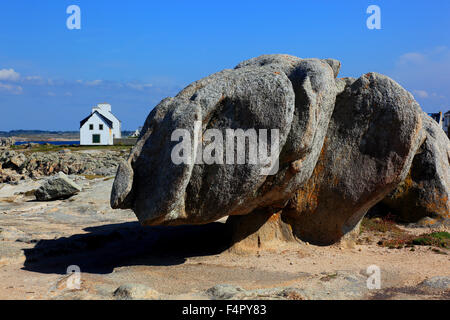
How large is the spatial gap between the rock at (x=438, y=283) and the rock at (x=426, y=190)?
6.83 m

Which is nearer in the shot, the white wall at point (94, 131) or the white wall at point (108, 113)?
the white wall at point (94, 131)

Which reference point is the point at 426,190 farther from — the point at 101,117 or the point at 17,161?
the point at 101,117

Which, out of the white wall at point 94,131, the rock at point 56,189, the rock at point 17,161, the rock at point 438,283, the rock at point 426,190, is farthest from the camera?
the white wall at point 94,131

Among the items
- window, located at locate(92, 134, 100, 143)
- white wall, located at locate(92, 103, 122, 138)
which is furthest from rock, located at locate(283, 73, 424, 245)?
white wall, located at locate(92, 103, 122, 138)

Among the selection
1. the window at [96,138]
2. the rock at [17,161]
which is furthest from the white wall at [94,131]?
the rock at [17,161]

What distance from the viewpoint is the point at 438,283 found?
1009 cm

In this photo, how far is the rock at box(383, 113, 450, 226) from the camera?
16.7 metres

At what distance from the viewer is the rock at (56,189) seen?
23.8m

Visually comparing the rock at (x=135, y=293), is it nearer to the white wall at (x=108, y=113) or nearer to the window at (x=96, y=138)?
the window at (x=96, y=138)

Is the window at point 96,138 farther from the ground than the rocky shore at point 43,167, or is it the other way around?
the window at point 96,138

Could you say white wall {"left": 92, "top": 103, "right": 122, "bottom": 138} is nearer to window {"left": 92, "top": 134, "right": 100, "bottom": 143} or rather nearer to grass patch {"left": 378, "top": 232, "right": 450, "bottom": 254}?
window {"left": 92, "top": 134, "right": 100, "bottom": 143}

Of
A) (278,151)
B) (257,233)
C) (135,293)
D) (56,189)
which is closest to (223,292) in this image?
(135,293)
